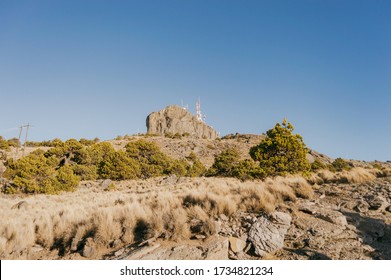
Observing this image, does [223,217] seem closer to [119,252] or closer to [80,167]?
[119,252]

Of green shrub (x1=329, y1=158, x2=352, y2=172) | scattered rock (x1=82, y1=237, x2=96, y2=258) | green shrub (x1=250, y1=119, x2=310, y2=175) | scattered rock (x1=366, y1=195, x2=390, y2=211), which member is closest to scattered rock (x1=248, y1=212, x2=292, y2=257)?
scattered rock (x1=82, y1=237, x2=96, y2=258)

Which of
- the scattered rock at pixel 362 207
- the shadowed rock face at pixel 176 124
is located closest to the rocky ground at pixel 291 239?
the scattered rock at pixel 362 207

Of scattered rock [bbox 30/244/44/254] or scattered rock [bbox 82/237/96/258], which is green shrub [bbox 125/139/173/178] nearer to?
scattered rock [bbox 30/244/44/254]

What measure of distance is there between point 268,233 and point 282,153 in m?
19.3

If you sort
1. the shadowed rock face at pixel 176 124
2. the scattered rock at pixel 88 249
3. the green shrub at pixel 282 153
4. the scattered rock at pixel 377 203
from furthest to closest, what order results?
1. the shadowed rock face at pixel 176 124
2. the green shrub at pixel 282 153
3. the scattered rock at pixel 377 203
4. the scattered rock at pixel 88 249

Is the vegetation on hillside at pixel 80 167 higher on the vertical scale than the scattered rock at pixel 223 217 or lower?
higher

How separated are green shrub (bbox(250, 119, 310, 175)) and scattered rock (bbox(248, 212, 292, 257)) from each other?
55.0ft

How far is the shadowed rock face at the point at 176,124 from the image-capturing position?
111 metres

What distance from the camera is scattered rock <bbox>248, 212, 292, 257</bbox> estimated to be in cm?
690

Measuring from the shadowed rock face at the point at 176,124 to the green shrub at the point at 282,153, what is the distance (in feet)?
270

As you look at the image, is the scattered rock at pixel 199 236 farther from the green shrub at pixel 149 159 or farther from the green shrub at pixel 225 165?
the green shrub at pixel 149 159

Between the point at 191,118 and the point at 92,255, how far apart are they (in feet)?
363

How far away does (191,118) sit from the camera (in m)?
117
